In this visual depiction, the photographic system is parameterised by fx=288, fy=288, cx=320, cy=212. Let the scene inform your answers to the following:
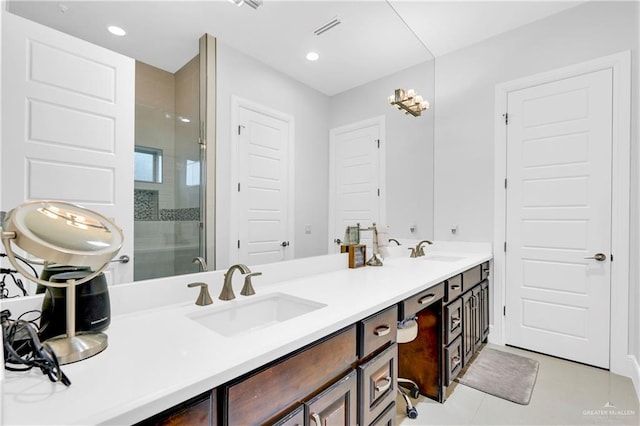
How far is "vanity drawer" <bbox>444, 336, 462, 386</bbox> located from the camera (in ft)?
6.11

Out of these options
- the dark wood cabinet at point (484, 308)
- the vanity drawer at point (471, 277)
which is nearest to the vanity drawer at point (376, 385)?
the vanity drawer at point (471, 277)

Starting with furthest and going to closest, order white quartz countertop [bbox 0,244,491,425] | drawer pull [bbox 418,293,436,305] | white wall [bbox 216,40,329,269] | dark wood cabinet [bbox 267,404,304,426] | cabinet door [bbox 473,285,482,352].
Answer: cabinet door [bbox 473,285,482,352] → drawer pull [bbox 418,293,436,305] → white wall [bbox 216,40,329,269] → dark wood cabinet [bbox 267,404,304,426] → white quartz countertop [bbox 0,244,491,425]

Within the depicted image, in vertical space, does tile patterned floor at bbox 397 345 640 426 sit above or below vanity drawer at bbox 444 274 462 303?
below

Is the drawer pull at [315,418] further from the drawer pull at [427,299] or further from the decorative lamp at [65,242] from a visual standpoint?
the drawer pull at [427,299]

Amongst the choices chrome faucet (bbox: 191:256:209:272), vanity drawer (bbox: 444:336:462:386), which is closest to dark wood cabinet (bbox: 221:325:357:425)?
chrome faucet (bbox: 191:256:209:272)

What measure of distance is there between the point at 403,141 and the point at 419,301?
154cm

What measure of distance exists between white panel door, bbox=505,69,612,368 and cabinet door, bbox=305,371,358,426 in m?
2.28

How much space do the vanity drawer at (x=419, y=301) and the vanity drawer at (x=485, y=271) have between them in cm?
98

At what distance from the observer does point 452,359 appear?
1942mm

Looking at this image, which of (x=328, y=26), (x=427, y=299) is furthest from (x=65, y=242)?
(x=328, y=26)

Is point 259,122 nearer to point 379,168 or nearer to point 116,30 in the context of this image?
point 116,30

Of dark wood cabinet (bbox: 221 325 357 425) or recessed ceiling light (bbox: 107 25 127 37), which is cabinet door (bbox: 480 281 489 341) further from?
recessed ceiling light (bbox: 107 25 127 37)

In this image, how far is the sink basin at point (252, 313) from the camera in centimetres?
114

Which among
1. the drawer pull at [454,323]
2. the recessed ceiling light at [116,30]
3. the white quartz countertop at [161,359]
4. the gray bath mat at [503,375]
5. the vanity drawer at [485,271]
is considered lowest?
the gray bath mat at [503,375]
